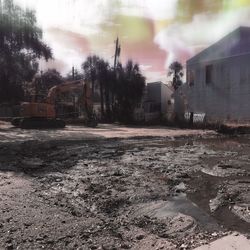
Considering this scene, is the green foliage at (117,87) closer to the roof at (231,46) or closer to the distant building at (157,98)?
the distant building at (157,98)

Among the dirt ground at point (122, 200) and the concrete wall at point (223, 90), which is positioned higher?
the concrete wall at point (223, 90)

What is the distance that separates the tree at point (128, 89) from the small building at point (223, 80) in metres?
6.59

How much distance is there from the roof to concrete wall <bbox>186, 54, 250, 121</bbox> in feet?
1.27

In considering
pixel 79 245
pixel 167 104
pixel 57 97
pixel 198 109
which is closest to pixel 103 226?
pixel 79 245

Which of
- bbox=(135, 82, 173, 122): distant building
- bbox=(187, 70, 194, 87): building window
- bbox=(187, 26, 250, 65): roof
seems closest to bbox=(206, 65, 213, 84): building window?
bbox=(187, 26, 250, 65): roof

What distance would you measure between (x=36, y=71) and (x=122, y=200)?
132 feet

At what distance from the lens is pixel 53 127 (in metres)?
31.0

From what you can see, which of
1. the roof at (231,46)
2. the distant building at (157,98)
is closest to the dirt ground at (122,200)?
the roof at (231,46)

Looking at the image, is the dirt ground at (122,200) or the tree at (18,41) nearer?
the dirt ground at (122,200)

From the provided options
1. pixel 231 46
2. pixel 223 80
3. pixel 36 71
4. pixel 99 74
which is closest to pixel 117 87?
pixel 99 74

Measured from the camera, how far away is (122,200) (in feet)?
26.6

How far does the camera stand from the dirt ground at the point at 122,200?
5.96 m

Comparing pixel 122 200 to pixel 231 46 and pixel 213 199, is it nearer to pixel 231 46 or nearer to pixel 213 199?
pixel 213 199

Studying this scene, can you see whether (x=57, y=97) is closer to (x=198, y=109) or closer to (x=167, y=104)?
(x=198, y=109)
